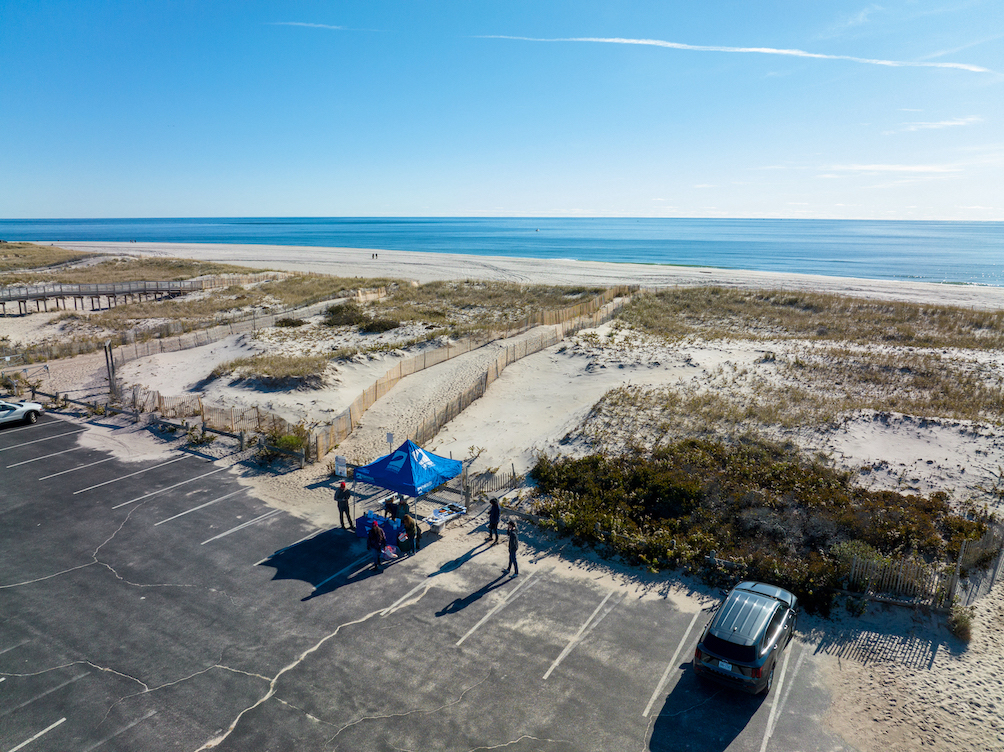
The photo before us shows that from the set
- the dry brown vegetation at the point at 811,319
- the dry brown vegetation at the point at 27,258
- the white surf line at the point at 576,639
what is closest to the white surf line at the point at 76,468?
the white surf line at the point at 576,639

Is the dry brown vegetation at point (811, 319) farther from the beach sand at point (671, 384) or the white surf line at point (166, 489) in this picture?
the white surf line at point (166, 489)

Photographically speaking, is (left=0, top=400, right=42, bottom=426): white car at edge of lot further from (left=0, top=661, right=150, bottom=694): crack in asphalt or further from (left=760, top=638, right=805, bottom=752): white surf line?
(left=760, top=638, right=805, bottom=752): white surf line

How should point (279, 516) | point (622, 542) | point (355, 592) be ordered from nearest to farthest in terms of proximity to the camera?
point (355, 592) < point (622, 542) < point (279, 516)

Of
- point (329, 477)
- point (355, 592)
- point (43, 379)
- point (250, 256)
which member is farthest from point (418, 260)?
point (355, 592)

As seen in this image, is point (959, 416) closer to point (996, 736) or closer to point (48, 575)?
point (996, 736)

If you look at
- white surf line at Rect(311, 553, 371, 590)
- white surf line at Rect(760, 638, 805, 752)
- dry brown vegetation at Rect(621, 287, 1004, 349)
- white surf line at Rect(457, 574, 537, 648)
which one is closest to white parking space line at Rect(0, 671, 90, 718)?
white surf line at Rect(311, 553, 371, 590)

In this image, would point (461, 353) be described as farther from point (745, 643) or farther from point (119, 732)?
point (119, 732)

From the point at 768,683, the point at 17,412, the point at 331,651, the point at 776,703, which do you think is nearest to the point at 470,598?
the point at 331,651
